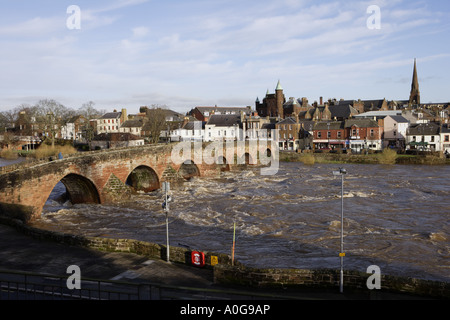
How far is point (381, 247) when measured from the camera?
2261 centimetres

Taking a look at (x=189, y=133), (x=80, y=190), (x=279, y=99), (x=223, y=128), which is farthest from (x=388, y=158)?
(x=279, y=99)

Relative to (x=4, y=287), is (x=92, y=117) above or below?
above

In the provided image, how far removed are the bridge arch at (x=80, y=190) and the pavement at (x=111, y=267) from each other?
16.4 m

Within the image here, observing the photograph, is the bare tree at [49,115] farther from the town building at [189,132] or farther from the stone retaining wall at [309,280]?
the stone retaining wall at [309,280]

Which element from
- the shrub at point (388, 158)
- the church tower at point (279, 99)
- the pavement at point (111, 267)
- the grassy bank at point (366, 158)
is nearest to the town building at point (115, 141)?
the grassy bank at point (366, 158)

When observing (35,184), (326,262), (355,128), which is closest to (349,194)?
(326,262)

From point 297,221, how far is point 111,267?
16.9 m

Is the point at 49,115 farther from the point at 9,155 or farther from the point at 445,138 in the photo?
the point at 445,138

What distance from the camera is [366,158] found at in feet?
222

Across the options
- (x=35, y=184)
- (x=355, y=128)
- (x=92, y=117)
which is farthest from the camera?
(x=92, y=117)

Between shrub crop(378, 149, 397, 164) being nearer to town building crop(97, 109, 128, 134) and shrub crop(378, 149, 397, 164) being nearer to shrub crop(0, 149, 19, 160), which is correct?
shrub crop(0, 149, 19, 160)

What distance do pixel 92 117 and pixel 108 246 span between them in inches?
4420

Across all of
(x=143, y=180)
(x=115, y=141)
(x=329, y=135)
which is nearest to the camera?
(x=143, y=180)
